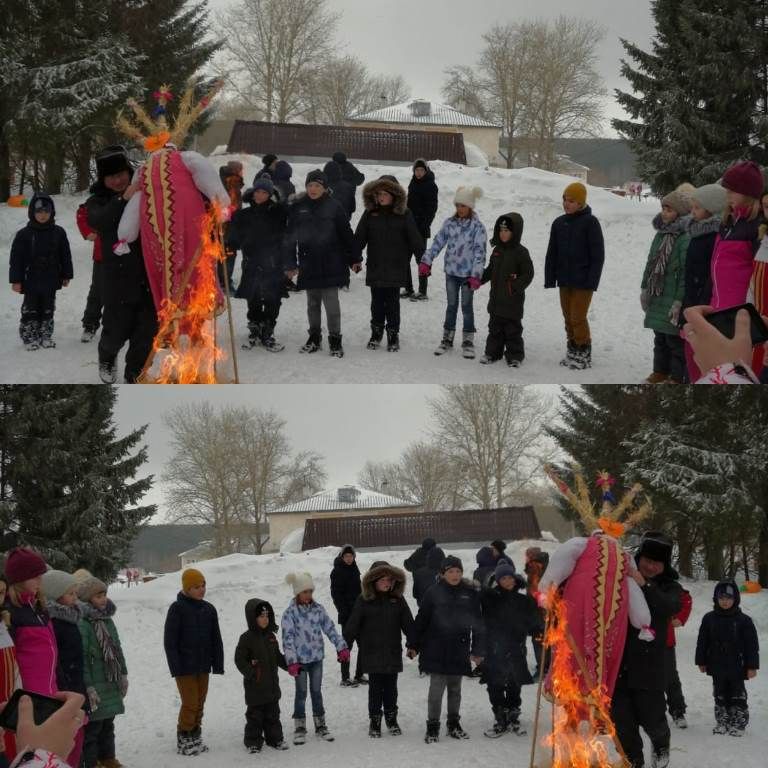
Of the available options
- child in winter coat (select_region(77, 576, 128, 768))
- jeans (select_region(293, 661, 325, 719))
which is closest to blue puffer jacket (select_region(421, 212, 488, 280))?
jeans (select_region(293, 661, 325, 719))

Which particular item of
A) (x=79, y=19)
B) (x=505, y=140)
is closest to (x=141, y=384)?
(x=79, y=19)

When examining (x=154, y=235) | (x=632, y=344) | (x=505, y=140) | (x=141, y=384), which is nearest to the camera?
(x=154, y=235)

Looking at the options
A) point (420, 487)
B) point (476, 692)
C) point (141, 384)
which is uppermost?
point (141, 384)

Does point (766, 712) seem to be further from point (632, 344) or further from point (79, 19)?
point (79, 19)

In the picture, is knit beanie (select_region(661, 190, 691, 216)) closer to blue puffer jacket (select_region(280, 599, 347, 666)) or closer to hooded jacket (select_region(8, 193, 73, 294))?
blue puffer jacket (select_region(280, 599, 347, 666))

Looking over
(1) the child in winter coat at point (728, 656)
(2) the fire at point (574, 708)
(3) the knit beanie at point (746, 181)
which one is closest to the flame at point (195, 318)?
(2) the fire at point (574, 708)

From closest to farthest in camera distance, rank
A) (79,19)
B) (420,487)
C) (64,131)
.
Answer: (64,131)
(79,19)
(420,487)

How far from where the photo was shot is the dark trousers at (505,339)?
32.7 feet

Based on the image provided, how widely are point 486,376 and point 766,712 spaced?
3.43 meters

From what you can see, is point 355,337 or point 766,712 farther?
point 355,337

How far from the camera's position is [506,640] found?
26.3 ft

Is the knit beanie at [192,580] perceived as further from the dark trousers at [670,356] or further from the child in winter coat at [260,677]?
the dark trousers at [670,356]

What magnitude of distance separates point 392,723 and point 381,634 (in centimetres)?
61

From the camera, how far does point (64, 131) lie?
1769cm
